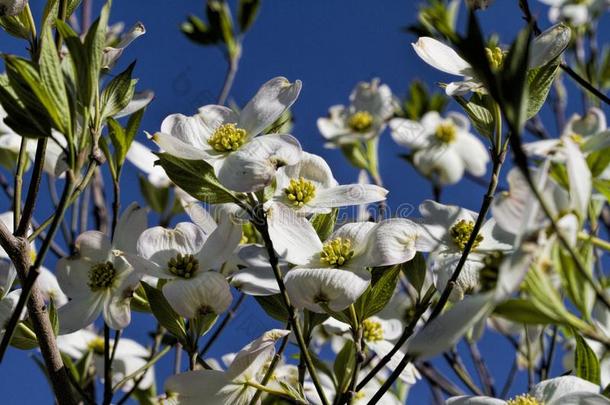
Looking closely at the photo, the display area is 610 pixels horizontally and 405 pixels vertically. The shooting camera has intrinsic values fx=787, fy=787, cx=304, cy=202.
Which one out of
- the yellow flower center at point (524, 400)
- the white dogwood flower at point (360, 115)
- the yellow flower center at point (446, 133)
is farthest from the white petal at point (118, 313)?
the yellow flower center at point (446, 133)

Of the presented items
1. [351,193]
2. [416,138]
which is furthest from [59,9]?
[416,138]

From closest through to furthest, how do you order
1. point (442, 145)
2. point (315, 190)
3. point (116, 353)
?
point (315, 190), point (116, 353), point (442, 145)

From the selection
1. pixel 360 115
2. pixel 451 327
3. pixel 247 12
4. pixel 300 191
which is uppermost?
pixel 247 12

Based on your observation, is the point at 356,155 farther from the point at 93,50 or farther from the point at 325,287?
the point at 93,50

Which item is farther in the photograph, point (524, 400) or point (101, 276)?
point (101, 276)

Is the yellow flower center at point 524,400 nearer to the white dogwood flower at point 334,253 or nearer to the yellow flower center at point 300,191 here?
the white dogwood flower at point 334,253

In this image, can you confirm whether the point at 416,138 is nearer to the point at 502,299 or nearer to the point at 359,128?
the point at 359,128

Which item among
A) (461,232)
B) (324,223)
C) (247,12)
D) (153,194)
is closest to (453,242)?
(461,232)
